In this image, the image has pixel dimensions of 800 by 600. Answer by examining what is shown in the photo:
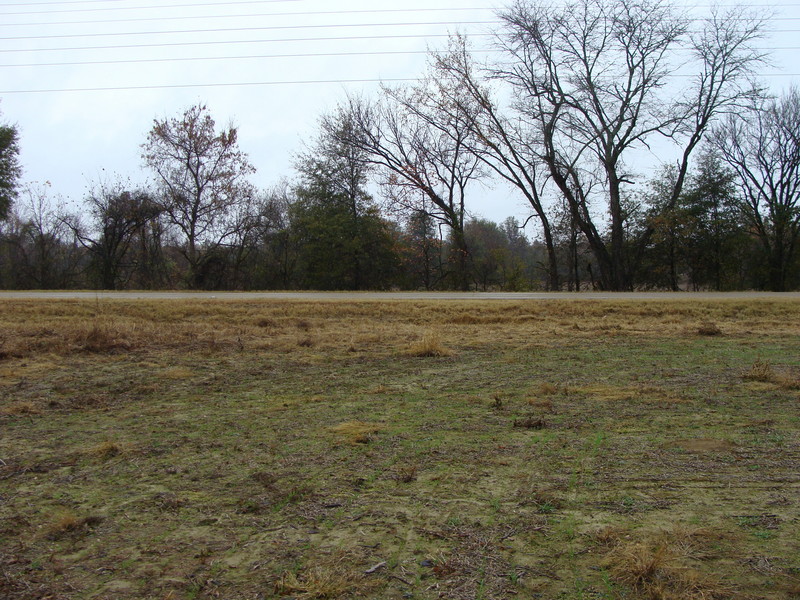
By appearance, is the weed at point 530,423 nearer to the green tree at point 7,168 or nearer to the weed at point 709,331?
the weed at point 709,331

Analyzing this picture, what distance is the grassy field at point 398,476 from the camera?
2.26m

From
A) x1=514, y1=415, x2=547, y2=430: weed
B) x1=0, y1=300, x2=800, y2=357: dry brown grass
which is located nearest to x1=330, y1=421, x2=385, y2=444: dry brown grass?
x1=514, y1=415, x2=547, y2=430: weed

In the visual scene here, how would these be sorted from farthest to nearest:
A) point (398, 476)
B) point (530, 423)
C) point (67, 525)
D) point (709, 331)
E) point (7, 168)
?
point (7, 168)
point (709, 331)
point (530, 423)
point (398, 476)
point (67, 525)

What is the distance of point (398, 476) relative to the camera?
10.6 ft

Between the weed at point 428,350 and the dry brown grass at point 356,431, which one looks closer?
the dry brown grass at point 356,431

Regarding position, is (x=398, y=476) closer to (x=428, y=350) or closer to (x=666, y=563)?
(x=666, y=563)

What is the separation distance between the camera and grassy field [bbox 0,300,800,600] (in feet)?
7.40

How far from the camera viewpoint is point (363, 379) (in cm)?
609

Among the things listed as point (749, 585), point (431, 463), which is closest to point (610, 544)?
point (749, 585)

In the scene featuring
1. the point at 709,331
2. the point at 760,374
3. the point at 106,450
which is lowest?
the point at 106,450

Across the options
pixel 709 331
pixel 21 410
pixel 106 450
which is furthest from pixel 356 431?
pixel 709 331

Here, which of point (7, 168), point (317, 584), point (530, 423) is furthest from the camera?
point (7, 168)

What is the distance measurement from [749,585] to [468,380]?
3.89 m

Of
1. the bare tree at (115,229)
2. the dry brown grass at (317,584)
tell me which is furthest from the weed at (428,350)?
the bare tree at (115,229)
